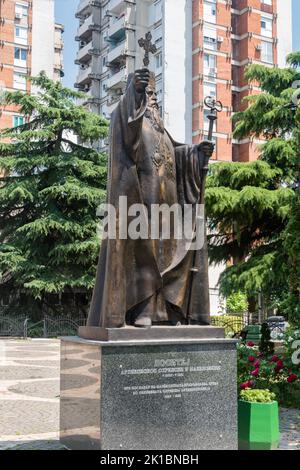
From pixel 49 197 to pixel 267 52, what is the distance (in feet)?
79.7

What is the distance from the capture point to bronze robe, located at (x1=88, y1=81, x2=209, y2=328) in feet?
20.3

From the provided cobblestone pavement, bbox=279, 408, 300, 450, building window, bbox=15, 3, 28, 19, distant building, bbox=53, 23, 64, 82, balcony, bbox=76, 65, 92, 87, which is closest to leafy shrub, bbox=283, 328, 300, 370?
cobblestone pavement, bbox=279, 408, 300, 450

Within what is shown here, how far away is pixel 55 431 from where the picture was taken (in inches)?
314

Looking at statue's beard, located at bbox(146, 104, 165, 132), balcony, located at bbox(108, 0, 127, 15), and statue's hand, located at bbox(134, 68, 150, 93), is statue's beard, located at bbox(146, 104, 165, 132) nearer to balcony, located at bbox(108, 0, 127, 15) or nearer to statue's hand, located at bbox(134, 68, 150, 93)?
statue's hand, located at bbox(134, 68, 150, 93)

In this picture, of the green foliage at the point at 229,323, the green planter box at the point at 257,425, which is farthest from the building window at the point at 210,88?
the green planter box at the point at 257,425

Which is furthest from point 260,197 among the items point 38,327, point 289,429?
point 38,327

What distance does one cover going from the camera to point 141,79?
6.27 m

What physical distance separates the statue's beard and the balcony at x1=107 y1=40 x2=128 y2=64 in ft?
129

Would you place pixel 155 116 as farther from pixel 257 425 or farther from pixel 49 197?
pixel 49 197

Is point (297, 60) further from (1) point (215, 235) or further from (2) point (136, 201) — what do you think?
(2) point (136, 201)

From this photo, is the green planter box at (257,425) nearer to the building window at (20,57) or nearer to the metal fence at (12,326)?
the metal fence at (12,326)

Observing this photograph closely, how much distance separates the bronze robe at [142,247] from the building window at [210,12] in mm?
39308

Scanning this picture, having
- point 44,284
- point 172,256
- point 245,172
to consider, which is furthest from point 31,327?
point 172,256
